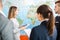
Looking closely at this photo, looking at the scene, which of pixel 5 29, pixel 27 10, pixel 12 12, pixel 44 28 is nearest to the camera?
pixel 5 29

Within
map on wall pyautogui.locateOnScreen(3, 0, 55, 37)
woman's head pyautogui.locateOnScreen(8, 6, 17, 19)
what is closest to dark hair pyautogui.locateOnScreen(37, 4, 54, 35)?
woman's head pyautogui.locateOnScreen(8, 6, 17, 19)

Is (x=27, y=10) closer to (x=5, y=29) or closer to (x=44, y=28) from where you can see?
(x=44, y=28)

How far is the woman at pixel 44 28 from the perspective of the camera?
2.40 meters

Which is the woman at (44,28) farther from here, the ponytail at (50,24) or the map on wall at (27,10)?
the map on wall at (27,10)

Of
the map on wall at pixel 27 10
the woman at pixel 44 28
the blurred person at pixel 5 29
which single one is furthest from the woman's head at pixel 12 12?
the blurred person at pixel 5 29

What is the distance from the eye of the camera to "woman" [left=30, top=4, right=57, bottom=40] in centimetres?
240

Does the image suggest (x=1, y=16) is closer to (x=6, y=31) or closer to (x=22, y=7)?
(x=6, y=31)

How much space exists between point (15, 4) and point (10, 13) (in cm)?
47

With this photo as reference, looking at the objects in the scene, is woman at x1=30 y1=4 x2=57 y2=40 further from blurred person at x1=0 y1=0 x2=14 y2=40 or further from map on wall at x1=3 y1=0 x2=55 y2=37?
map on wall at x1=3 y1=0 x2=55 y2=37

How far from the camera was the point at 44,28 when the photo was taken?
2.44 m

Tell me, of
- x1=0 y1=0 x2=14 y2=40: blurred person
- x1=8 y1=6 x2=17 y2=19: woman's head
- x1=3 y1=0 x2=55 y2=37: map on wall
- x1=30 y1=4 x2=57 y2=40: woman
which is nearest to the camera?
x1=0 y1=0 x2=14 y2=40: blurred person

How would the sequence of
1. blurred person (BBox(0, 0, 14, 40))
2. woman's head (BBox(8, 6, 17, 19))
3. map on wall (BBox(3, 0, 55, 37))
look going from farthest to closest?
map on wall (BBox(3, 0, 55, 37)) → woman's head (BBox(8, 6, 17, 19)) → blurred person (BBox(0, 0, 14, 40))

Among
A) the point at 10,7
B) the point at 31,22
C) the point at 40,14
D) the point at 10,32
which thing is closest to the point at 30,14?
the point at 31,22

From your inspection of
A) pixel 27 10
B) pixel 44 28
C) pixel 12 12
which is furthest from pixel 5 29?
pixel 27 10
